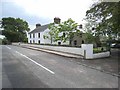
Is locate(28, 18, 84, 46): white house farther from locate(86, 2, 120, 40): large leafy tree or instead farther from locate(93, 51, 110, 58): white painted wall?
locate(93, 51, 110, 58): white painted wall

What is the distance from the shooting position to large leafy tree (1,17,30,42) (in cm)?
7381

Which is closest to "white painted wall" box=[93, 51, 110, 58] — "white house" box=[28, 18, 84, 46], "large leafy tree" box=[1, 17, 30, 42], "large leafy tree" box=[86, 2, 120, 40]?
"large leafy tree" box=[86, 2, 120, 40]

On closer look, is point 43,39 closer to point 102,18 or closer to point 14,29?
point 14,29

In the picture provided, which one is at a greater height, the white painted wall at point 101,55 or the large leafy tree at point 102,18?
the large leafy tree at point 102,18

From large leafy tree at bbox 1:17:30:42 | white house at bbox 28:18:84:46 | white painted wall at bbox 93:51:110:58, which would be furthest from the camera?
large leafy tree at bbox 1:17:30:42

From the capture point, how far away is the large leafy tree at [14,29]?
7381 cm

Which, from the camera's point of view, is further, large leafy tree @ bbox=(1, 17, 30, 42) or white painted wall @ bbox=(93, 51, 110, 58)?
large leafy tree @ bbox=(1, 17, 30, 42)

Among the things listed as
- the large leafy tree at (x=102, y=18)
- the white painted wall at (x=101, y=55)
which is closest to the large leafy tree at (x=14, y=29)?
the large leafy tree at (x=102, y=18)

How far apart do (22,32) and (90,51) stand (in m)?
62.3

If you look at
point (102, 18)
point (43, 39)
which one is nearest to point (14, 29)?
point (43, 39)

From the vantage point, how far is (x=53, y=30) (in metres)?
49.1

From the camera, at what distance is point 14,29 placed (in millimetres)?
76750

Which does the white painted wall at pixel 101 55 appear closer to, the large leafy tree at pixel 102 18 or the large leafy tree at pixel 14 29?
the large leafy tree at pixel 102 18

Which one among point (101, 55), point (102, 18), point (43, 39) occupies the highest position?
point (102, 18)
